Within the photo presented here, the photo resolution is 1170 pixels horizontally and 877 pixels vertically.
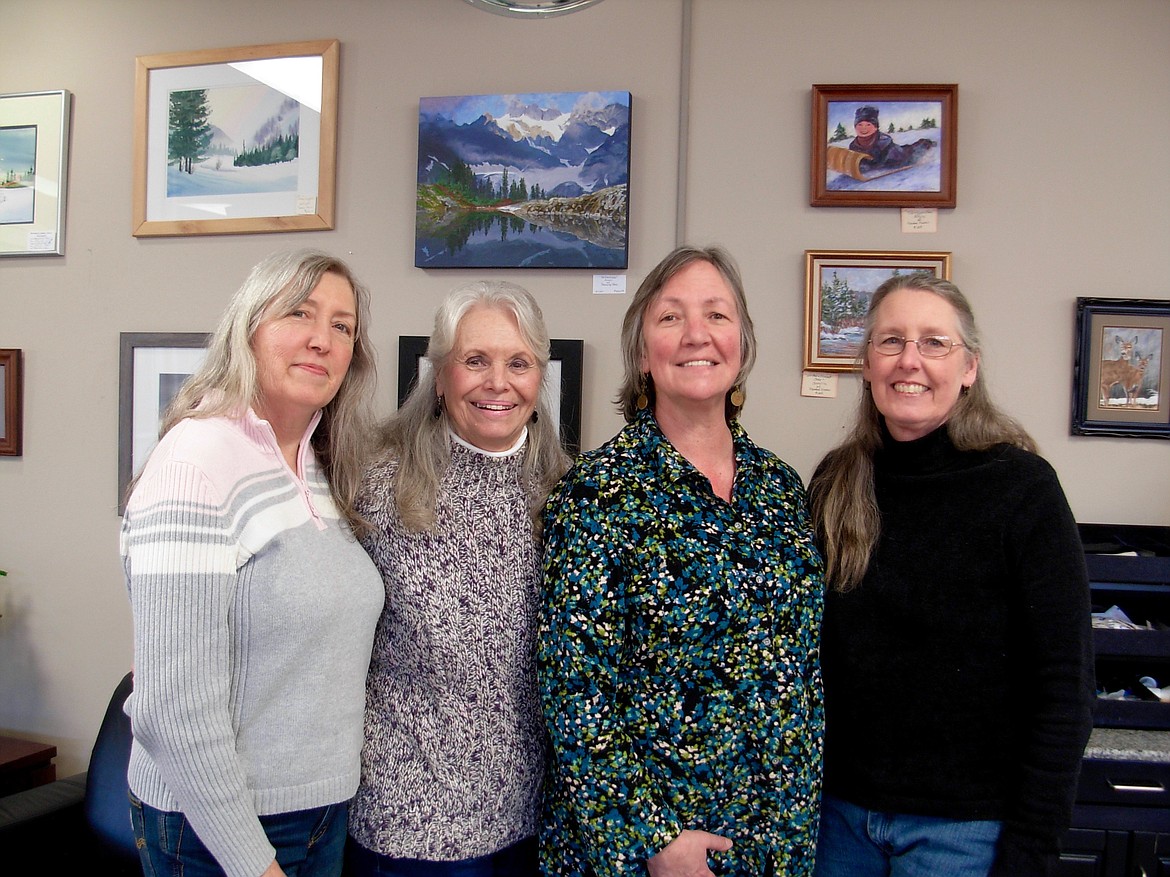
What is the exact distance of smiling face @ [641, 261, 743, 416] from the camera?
1205mm

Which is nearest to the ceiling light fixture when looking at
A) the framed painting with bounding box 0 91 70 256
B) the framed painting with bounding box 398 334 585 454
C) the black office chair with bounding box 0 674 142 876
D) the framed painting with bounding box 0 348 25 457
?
the framed painting with bounding box 398 334 585 454

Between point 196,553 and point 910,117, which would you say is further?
point 910,117

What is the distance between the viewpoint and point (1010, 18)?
2.08 meters

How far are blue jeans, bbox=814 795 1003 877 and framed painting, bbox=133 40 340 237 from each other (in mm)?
2039

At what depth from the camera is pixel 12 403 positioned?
8.07 feet

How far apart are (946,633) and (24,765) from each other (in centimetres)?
258

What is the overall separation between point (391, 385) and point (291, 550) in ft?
4.15

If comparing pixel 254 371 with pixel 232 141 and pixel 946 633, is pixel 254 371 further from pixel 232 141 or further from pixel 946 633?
pixel 232 141

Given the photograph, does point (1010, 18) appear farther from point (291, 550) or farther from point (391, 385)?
point (291, 550)

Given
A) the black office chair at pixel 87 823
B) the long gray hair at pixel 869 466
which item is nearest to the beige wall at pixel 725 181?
the black office chair at pixel 87 823

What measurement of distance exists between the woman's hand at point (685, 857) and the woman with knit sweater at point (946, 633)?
291mm

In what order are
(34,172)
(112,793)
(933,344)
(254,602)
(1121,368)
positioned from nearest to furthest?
(254,602)
(933,344)
(112,793)
(1121,368)
(34,172)

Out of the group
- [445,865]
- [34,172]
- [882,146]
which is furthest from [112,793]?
[882,146]

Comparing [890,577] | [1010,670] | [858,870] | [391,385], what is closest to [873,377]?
[890,577]
